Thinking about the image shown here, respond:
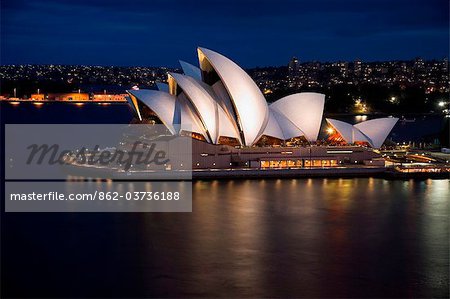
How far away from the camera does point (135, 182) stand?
21.6 meters

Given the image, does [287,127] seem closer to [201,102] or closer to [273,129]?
[273,129]

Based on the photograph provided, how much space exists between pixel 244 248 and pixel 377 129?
12483 mm

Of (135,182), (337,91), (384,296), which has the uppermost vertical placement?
(337,91)

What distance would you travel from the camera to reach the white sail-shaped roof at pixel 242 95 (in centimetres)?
2312

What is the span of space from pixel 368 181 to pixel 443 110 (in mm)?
34562

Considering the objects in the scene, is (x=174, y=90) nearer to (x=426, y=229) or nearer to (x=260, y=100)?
(x=260, y=100)

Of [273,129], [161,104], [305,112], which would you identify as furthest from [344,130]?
[161,104]

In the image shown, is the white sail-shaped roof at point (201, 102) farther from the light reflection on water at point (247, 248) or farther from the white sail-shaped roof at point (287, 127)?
the light reflection on water at point (247, 248)

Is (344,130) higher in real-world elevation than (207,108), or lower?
lower

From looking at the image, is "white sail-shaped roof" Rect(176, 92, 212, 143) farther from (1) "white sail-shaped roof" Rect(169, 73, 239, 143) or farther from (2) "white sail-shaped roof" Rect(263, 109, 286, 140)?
(2) "white sail-shaped roof" Rect(263, 109, 286, 140)

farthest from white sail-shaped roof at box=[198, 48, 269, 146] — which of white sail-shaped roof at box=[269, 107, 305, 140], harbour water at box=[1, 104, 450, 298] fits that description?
harbour water at box=[1, 104, 450, 298]

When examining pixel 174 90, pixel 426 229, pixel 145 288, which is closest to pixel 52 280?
pixel 145 288

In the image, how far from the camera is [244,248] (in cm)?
1500

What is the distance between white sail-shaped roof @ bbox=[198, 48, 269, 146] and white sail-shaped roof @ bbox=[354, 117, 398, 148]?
3978mm
